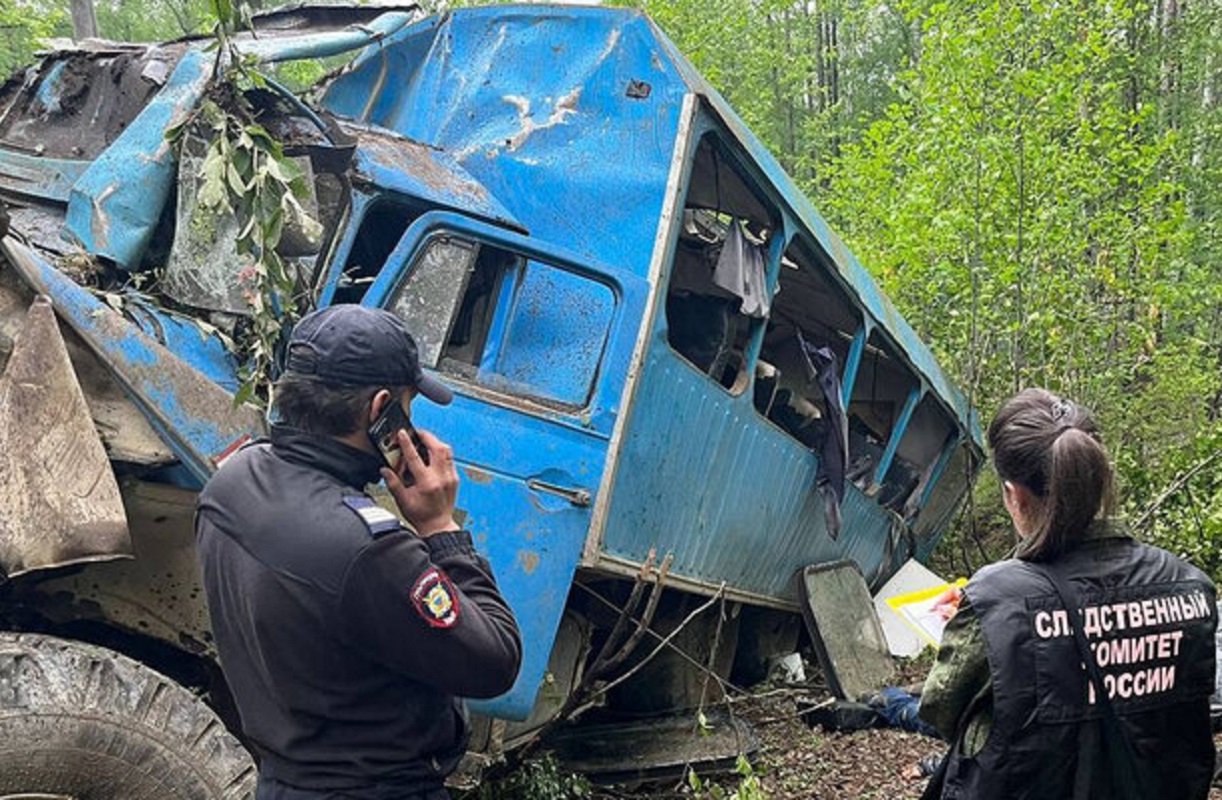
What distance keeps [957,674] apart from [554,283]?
2.33m

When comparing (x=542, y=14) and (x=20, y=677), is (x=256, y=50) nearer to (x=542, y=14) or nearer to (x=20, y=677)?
(x=542, y=14)

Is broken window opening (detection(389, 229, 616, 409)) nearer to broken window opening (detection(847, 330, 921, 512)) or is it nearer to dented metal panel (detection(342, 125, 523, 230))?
dented metal panel (detection(342, 125, 523, 230))

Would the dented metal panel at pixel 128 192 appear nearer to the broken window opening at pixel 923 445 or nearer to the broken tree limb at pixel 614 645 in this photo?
the broken tree limb at pixel 614 645

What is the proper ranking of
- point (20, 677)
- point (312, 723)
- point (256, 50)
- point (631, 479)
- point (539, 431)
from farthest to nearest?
1. point (256, 50)
2. point (631, 479)
3. point (539, 431)
4. point (20, 677)
5. point (312, 723)

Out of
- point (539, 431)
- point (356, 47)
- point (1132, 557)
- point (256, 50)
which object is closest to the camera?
point (1132, 557)

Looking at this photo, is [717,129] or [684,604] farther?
[684,604]

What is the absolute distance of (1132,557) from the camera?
1901 mm

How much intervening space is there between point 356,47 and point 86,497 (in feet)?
9.82

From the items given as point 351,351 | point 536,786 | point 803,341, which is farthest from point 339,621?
point 803,341

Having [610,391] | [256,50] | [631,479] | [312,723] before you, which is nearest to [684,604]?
[631,479]

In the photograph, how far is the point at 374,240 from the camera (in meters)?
3.79

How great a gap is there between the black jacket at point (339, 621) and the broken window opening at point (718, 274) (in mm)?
3032

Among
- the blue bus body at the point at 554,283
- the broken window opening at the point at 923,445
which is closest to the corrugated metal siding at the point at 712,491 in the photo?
the blue bus body at the point at 554,283

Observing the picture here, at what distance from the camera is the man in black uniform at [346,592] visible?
163 centimetres
